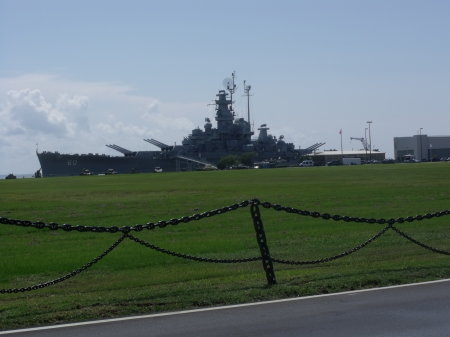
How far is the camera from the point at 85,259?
1375cm

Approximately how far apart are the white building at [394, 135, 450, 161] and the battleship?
25165 mm

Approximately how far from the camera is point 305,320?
7.96 meters

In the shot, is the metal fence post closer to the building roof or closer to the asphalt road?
the asphalt road

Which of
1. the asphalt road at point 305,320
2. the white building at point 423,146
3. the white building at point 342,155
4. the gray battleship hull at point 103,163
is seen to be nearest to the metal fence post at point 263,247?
the asphalt road at point 305,320

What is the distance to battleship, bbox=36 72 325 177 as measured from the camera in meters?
116

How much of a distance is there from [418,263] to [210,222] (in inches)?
346

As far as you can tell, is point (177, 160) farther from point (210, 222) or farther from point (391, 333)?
point (391, 333)

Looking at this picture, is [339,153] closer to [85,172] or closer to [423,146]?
[423,146]

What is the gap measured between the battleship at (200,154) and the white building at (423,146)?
25.2m

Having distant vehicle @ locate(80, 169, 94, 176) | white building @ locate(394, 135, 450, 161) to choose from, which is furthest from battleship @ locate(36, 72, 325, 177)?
white building @ locate(394, 135, 450, 161)

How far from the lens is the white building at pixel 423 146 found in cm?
14900

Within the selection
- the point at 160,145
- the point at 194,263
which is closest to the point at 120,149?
the point at 160,145

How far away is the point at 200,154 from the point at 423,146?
46.9 m

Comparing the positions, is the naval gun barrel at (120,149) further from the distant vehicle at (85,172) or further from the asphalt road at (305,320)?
the asphalt road at (305,320)
